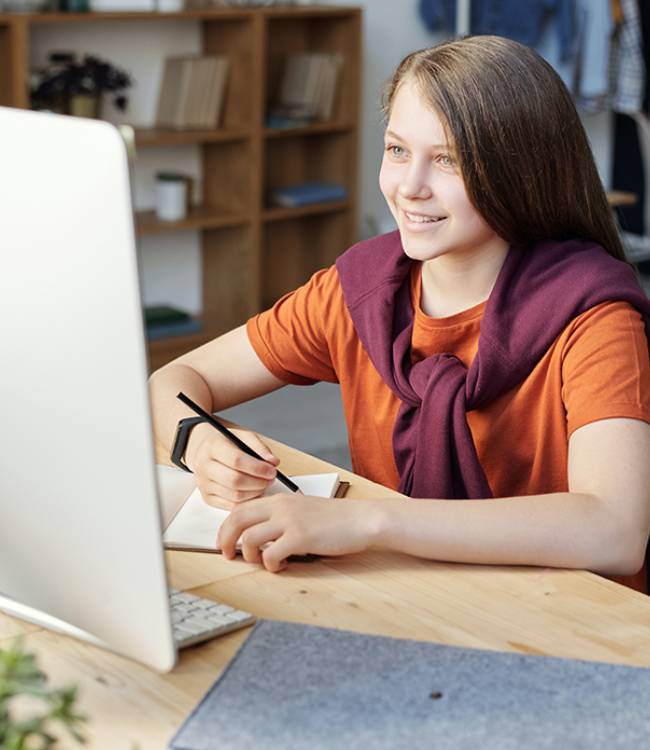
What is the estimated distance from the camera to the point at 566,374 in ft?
4.87

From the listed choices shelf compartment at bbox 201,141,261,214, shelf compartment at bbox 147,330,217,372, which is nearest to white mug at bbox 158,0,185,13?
shelf compartment at bbox 201,141,261,214

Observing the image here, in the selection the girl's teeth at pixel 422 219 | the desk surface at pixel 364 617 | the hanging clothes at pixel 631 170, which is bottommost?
the hanging clothes at pixel 631 170

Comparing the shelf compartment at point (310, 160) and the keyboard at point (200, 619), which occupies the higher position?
the keyboard at point (200, 619)

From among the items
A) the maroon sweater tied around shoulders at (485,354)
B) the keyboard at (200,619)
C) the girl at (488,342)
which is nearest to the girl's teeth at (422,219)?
the girl at (488,342)

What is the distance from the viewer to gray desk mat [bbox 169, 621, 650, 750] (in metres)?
0.91

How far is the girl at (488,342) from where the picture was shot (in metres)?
1.26

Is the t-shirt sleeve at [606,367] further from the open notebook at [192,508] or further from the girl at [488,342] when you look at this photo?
the open notebook at [192,508]

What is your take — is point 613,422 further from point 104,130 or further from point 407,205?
point 104,130

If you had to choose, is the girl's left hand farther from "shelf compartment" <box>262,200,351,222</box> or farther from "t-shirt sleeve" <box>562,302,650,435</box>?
"shelf compartment" <box>262,200,351,222</box>

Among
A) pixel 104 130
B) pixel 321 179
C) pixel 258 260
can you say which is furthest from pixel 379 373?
pixel 321 179

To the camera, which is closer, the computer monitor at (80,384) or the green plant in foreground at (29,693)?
the green plant in foreground at (29,693)

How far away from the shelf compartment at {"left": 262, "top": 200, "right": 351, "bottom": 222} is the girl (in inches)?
125

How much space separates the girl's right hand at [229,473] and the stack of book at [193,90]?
340cm

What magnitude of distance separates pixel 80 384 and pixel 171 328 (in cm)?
386
